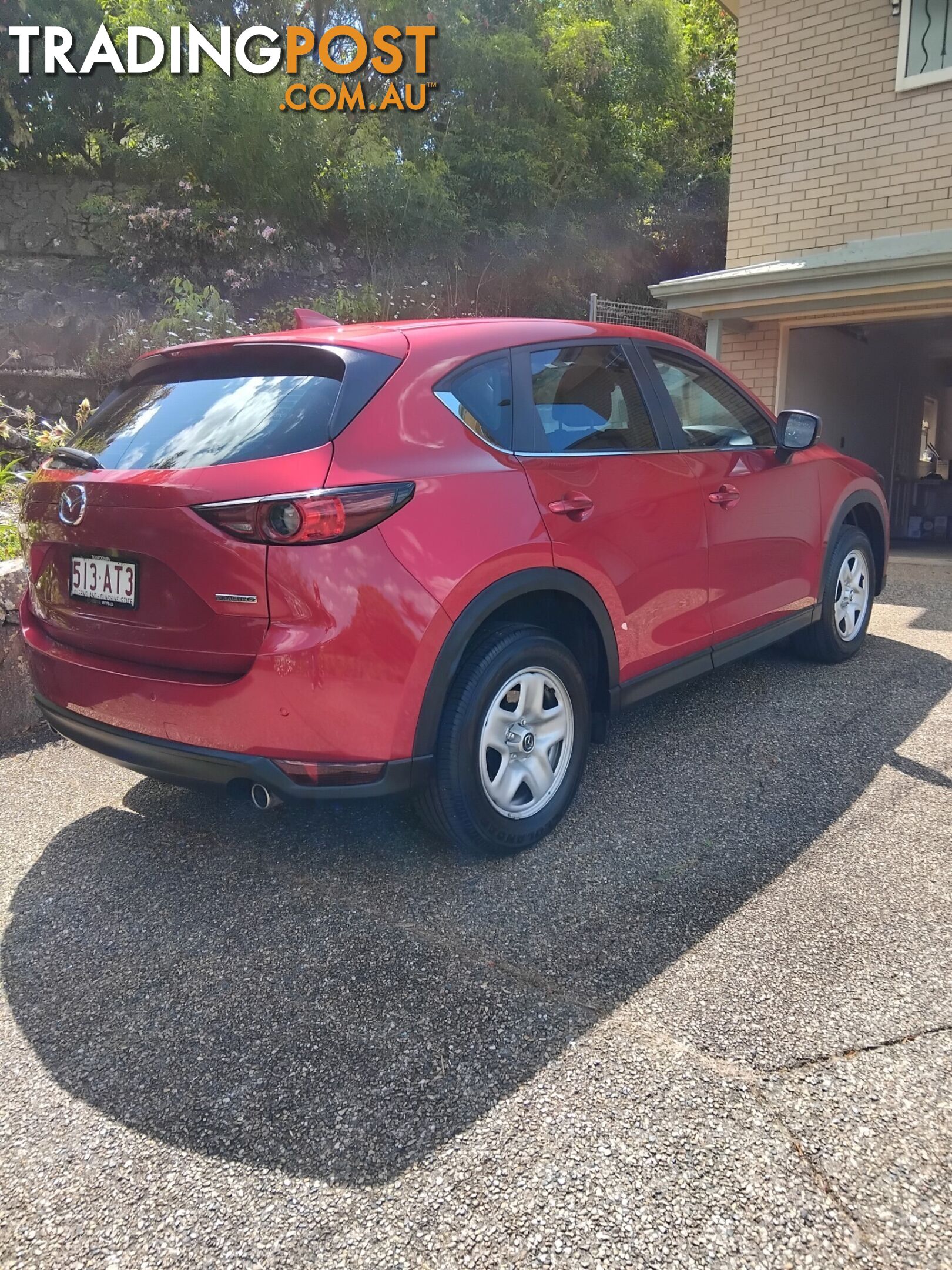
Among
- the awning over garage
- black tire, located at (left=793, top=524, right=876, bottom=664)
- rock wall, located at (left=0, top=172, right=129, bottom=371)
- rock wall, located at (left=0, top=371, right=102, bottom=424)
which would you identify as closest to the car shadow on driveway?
black tire, located at (left=793, top=524, right=876, bottom=664)

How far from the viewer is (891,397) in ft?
44.2

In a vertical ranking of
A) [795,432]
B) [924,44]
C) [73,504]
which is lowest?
[73,504]

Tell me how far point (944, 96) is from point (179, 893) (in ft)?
30.4

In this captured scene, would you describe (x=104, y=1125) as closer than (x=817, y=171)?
Yes

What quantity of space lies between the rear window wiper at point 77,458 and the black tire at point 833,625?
3519mm

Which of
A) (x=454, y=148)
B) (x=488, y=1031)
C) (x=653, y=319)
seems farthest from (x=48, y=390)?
(x=488, y=1031)

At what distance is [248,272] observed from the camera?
14.6 meters

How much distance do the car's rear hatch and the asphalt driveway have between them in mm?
847

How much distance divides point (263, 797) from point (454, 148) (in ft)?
57.3

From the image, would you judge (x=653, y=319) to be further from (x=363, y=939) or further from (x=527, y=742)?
(x=363, y=939)

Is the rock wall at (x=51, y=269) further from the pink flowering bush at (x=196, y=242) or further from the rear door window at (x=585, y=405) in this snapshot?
the rear door window at (x=585, y=405)

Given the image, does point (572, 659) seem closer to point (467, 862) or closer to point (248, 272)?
point (467, 862)

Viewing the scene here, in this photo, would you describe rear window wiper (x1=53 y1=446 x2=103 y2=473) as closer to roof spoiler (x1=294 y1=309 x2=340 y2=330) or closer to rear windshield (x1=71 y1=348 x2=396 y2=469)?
rear windshield (x1=71 y1=348 x2=396 y2=469)

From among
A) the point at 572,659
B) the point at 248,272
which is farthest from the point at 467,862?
the point at 248,272
